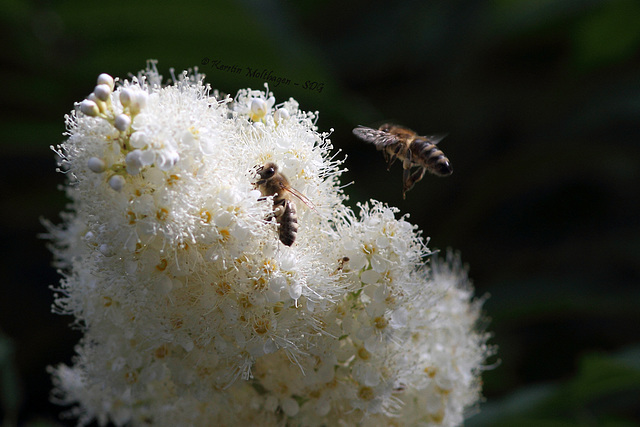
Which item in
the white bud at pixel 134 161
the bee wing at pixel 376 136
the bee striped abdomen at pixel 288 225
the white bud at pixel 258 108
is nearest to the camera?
the white bud at pixel 134 161

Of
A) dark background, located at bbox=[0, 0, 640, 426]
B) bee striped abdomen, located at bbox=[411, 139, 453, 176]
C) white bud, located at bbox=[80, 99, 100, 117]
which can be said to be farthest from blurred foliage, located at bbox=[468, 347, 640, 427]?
white bud, located at bbox=[80, 99, 100, 117]

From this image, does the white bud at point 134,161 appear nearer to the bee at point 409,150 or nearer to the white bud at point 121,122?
the white bud at point 121,122

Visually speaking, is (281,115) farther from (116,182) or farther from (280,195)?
(116,182)

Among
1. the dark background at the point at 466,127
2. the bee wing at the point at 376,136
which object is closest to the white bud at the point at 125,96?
the bee wing at the point at 376,136

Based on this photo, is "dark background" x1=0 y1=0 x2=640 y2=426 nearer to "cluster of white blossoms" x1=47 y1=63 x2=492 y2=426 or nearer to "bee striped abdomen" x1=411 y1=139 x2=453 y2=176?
"bee striped abdomen" x1=411 y1=139 x2=453 y2=176

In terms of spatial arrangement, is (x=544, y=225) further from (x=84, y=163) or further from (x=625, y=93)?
(x=84, y=163)

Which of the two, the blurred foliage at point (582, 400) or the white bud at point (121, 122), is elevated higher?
the blurred foliage at point (582, 400)

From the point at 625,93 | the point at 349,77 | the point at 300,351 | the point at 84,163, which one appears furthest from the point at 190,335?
the point at 625,93

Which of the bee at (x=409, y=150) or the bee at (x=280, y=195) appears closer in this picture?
the bee at (x=280, y=195)
